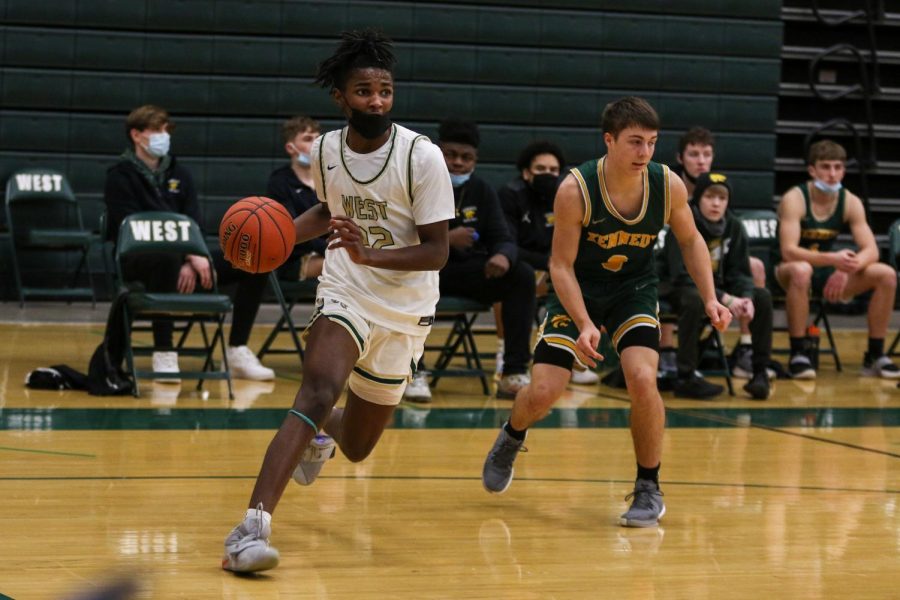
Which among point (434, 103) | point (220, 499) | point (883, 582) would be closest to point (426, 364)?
point (434, 103)

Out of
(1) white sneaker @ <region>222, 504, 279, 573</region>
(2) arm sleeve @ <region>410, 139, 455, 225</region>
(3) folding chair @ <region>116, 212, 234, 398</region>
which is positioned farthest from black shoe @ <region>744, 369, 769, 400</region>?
(1) white sneaker @ <region>222, 504, 279, 573</region>

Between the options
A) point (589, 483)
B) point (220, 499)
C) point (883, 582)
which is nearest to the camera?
point (883, 582)

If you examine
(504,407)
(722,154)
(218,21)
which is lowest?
(504,407)

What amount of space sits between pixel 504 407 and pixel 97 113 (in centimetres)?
528

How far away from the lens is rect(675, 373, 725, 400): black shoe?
303 inches

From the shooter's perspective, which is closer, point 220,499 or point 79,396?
point 220,499

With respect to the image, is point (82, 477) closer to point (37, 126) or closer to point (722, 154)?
point (37, 126)

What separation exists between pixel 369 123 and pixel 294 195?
3.73 m

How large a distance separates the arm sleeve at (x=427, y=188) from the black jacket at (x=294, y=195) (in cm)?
365

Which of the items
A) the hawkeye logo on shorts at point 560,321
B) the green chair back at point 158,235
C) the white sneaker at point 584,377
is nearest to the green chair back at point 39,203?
the green chair back at point 158,235

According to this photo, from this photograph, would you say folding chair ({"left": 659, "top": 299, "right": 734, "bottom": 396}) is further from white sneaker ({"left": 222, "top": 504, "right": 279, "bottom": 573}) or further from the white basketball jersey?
white sneaker ({"left": 222, "top": 504, "right": 279, "bottom": 573})

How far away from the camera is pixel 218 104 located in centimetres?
1107

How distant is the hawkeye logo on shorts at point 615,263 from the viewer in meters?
4.75

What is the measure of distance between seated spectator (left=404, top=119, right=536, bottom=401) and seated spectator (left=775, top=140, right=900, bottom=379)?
2056 mm
